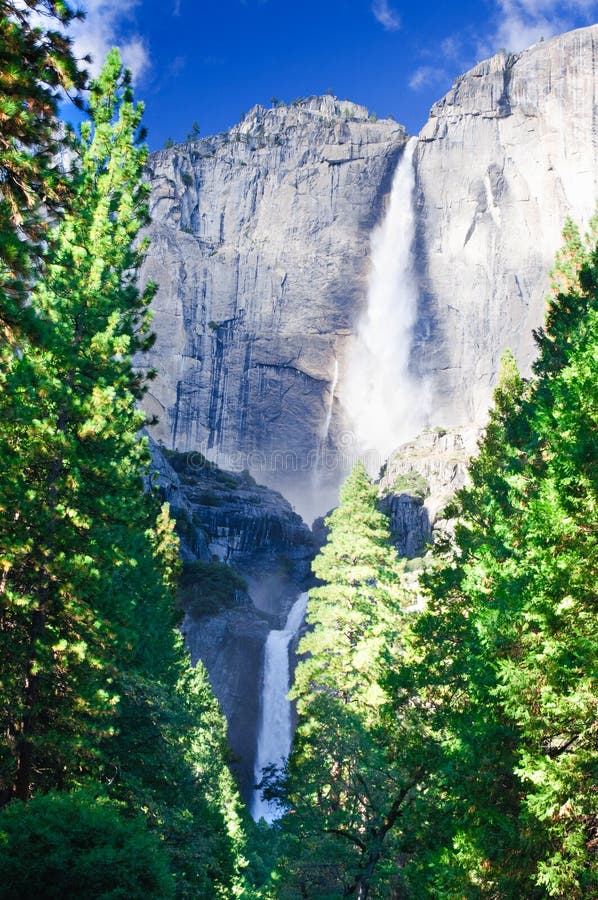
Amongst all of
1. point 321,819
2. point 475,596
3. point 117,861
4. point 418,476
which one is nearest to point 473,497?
point 475,596

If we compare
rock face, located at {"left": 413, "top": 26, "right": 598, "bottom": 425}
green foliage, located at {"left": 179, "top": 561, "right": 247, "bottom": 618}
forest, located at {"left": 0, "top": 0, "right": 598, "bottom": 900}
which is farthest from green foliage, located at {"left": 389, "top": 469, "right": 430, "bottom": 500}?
forest, located at {"left": 0, "top": 0, "right": 598, "bottom": 900}

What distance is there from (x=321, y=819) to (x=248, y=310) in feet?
312

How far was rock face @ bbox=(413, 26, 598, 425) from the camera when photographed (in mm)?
99250

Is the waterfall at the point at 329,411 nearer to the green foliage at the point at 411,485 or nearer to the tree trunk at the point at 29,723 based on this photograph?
the green foliage at the point at 411,485

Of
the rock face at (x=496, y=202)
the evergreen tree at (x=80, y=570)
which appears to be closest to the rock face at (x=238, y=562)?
the evergreen tree at (x=80, y=570)

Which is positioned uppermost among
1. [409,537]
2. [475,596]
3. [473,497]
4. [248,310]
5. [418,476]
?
[248,310]

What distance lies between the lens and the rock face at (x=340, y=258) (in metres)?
99.4

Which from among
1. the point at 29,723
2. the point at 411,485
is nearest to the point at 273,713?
the point at 411,485

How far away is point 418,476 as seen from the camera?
253 ft

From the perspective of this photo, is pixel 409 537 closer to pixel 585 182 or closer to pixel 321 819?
pixel 321 819

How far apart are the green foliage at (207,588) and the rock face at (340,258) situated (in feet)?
160

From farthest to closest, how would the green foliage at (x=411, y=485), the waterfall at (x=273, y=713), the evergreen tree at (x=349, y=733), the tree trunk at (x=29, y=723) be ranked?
1. the green foliage at (x=411, y=485)
2. the waterfall at (x=273, y=713)
3. the evergreen tree at (x=349, y=733)
4. the tree trunk at (x=29, y=723)

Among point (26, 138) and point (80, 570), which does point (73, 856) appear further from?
point (26, 138)

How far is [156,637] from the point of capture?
2123cm
